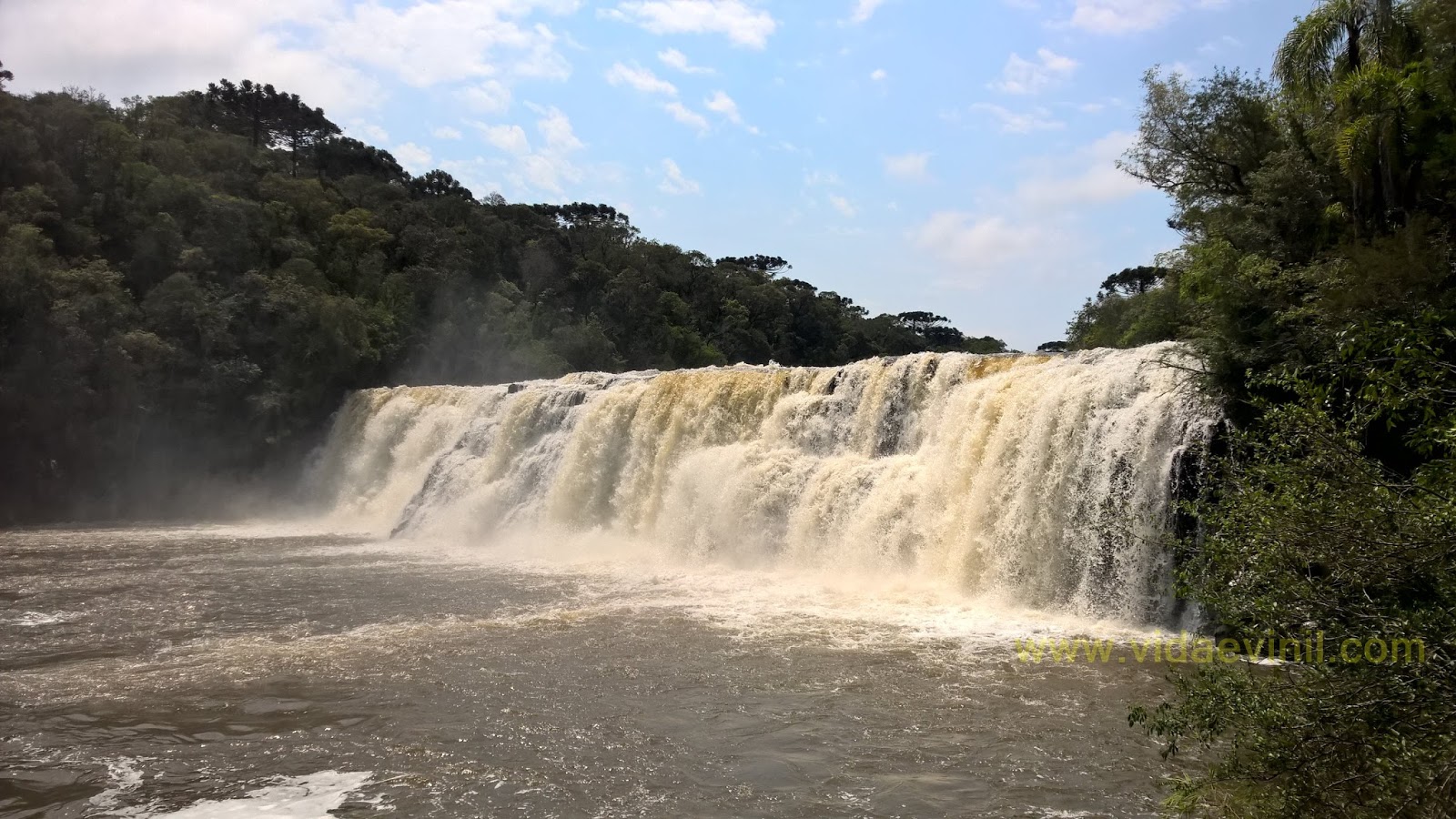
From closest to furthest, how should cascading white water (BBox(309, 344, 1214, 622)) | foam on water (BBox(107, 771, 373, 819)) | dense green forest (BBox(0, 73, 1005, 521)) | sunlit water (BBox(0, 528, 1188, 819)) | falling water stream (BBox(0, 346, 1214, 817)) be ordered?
1. foam on water (BBox(107, 771, 373, 819))
2. sunlit water (BBox(0, 528, 1188, 819))
3. falling water stream (BBox(0, 346, 1214, 817))
4. cascading white water (BBox(309, 344, 1214, 622))
5. dense green forest (BBox(0, 73, 1005, 521))

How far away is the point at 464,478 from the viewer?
19531 millimetres

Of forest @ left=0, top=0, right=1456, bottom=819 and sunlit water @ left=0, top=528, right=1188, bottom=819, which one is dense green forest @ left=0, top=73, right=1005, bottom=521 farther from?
sunlit water @ left=0, top=528, right=1188, bottom=819

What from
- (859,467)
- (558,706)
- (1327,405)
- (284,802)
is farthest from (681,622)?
(1327,405)

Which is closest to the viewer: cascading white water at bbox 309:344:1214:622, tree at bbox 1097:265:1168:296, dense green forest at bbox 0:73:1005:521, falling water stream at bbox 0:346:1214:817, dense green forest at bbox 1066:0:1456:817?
dense green forest at bbox 1066:0:1456:817

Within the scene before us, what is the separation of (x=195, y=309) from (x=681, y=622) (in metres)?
21.0

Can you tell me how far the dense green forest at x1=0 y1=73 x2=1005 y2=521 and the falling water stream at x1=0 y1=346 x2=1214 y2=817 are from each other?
4.36m

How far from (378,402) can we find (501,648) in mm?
18563

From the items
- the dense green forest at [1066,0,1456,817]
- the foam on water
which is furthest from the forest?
the foam on water

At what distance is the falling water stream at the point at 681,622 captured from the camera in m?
5.41

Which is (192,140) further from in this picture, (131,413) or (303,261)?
(131,413)

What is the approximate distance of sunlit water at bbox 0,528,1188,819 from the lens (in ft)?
17.0

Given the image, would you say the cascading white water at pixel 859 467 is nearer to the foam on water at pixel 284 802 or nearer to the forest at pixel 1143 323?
the forest at pixel 1143 323

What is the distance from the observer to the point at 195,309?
2466 cm

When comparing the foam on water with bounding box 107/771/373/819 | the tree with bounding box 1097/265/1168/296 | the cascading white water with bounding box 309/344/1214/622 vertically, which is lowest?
the foam on water with bounding box 107/771/373/819
